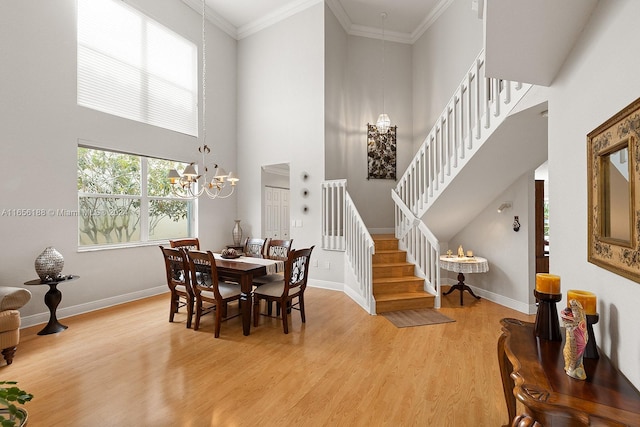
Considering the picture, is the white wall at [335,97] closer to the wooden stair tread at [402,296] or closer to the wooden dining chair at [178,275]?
the wooden stair tread at [402,296]

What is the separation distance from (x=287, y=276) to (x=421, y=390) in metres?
1.69

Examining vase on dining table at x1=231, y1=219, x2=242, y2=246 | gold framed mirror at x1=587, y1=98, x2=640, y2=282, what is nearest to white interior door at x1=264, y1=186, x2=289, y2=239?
vase on dining table at x1=231, y1=219, x2=242, y2=246

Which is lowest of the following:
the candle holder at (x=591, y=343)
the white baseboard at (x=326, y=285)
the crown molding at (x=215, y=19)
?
the white baseboard at (x=326, y=285)

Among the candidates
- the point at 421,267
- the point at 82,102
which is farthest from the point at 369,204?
the point at 82,102

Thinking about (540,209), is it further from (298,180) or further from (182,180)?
(182,180)

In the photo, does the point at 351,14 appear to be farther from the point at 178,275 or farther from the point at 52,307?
the point at 52,307

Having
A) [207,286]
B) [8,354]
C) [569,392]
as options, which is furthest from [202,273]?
[569,392]

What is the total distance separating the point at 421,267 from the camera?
15.2 ft

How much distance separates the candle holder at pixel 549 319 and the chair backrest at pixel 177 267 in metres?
3.24

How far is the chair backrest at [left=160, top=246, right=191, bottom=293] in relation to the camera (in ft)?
11.3

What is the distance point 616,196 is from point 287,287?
113 inches

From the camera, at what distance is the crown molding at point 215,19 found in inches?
221

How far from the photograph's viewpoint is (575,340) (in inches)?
44.2

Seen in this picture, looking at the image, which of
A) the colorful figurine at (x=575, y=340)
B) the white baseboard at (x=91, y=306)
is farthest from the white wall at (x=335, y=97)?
the colorful figurine at (x=575, y=340)
